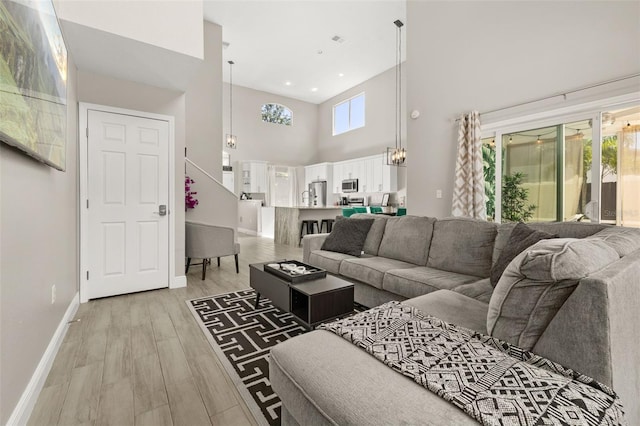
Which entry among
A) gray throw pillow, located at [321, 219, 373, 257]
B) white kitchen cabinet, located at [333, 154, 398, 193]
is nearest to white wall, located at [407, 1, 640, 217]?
gray throw pillow, located at [321, 219, 373, 257]

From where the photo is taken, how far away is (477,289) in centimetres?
205

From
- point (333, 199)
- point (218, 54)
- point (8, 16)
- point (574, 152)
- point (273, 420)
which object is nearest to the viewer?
point (8, 16)

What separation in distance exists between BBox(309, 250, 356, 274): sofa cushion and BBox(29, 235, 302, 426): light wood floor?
1.38 metres

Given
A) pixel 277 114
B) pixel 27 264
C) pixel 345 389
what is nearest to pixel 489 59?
pixel 345 389

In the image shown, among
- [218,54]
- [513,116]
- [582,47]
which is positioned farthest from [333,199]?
[582,47]

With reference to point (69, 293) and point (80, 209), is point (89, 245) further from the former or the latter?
point (69, 293)

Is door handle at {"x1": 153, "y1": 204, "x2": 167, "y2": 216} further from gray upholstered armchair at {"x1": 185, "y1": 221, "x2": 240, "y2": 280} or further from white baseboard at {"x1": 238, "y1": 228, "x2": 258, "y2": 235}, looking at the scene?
white baseboard at {"x1": 238, "y1": 228, "x2": 258, "y2": 235}

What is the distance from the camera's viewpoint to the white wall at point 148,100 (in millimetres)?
3119

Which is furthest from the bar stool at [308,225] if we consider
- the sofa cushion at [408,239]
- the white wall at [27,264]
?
the white wall at [27,264]

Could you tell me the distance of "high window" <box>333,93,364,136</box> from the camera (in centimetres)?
944

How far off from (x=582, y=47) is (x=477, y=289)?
9.77ft

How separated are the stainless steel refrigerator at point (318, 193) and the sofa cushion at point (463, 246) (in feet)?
23.4

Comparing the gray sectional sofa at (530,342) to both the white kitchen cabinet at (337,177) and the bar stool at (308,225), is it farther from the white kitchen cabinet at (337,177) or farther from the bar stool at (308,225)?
the white kitchen cabinet at (337,177)

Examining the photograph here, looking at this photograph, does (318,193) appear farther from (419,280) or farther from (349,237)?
(419,280)
